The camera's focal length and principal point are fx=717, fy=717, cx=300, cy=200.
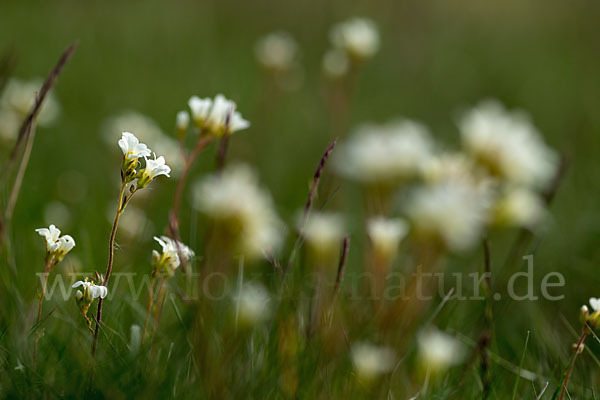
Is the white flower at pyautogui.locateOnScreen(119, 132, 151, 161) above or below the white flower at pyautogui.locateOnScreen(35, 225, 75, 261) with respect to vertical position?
above

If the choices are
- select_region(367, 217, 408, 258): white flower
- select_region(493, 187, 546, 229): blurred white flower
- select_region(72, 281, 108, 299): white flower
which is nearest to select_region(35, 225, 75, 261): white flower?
select_region(72, 281, 108, 299): white flower

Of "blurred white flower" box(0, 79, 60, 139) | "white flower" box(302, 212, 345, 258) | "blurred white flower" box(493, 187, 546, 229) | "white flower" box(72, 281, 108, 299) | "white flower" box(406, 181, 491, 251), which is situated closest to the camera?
"white flower" box(72, 281, 108, 299)

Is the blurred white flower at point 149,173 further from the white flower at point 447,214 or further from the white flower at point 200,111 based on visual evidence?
the white flower at point 447,214

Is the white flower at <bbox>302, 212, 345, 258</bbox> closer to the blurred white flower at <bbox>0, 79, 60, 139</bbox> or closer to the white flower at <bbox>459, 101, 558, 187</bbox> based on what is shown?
the white flower at <bbox>459, 101, 558, 187</bbox>

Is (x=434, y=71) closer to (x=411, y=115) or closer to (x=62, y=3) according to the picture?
(x=411, y=115)

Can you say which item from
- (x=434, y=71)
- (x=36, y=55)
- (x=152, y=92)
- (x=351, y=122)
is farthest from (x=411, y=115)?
(x=36, y=55)

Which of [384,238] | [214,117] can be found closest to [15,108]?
[214,117]
